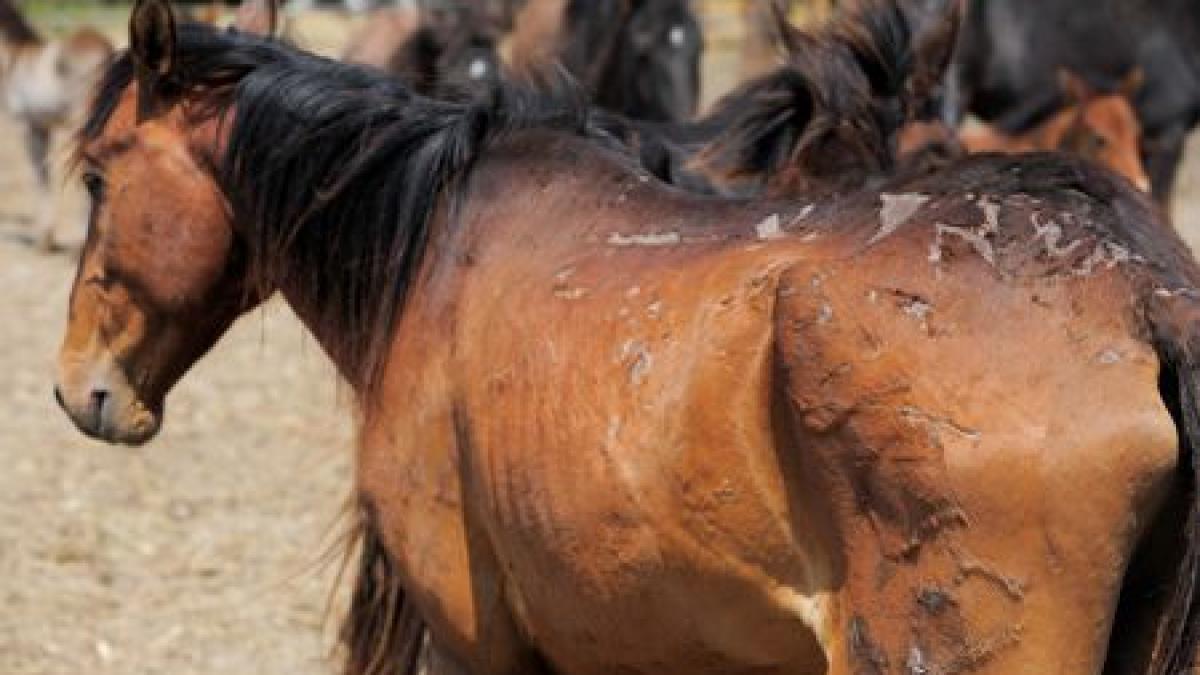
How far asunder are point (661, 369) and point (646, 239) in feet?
1.04

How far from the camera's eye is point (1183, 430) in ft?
8.15

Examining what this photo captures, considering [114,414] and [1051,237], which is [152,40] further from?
[1051,237]

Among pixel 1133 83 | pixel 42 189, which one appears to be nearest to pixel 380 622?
pixel 1133 83

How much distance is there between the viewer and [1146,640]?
2617 millimetres

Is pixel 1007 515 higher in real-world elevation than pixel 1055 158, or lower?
lower

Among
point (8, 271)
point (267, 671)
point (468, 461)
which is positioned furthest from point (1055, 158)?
point (8, 271)

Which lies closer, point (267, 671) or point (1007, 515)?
point (1007, 515)

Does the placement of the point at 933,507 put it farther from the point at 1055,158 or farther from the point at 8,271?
the point at 8,271

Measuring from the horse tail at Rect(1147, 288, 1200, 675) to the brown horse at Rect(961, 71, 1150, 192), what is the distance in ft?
16.5

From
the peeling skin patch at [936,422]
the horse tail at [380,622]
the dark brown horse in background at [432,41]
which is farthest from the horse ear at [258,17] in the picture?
the dark brown horse in background at [432,41]

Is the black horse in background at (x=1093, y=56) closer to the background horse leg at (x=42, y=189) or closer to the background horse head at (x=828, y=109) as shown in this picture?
the background horse head at (x=828, y=109)

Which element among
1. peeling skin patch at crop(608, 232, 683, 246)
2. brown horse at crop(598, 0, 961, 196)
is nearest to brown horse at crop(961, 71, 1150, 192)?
brown horse at crop(598, 0, 961, 196)

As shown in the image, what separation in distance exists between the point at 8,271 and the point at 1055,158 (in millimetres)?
8989

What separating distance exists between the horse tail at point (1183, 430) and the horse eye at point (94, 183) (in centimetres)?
188
